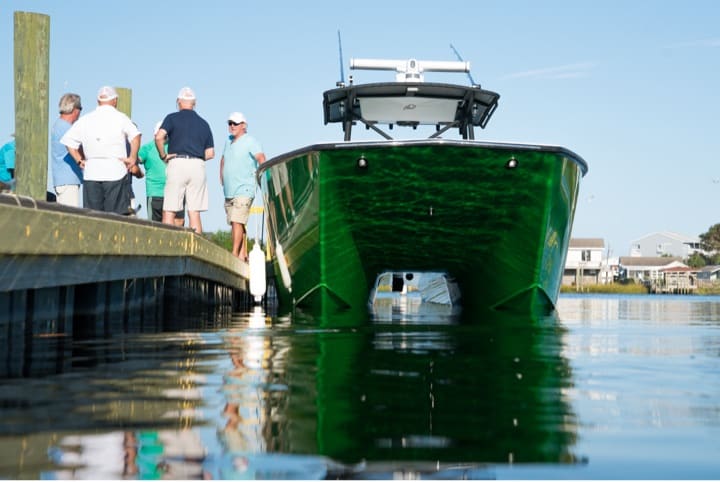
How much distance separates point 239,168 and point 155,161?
3.10 feet

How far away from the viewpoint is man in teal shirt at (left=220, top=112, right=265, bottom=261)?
11.9 meters

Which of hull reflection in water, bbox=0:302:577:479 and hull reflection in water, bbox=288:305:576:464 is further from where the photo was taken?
hull reflection in water, bbox=288:305:576:464

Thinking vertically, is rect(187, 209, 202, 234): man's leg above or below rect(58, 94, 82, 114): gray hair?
below

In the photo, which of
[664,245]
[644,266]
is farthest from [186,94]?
[664,245]

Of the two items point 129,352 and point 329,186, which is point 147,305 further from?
point 129,352

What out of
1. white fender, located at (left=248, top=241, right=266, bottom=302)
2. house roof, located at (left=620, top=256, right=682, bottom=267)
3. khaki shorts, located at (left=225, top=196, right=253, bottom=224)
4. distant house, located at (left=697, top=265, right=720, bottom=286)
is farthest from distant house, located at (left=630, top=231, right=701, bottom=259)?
khaki shorts, located at (left=225, top=196, right=253, bottom=224)

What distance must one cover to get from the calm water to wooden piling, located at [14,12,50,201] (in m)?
3.23

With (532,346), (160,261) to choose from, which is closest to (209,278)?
(160,261)

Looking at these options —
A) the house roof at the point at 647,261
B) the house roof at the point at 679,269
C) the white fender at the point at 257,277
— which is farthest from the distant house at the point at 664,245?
the white fender at the point at 257,277

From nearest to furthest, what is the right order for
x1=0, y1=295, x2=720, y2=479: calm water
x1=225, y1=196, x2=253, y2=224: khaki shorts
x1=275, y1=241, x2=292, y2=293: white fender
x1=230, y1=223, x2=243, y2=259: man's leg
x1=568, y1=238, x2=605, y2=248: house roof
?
x1=0, y1=295, x2=720, y2=479: calm water → x1=225, y1=196, x2=253, y2=224: khaki shorts → x1=275, y1=241, x2=292, y2=293: white fender → x1=230, y1=223, x2=243, y2=259: man's leg → x1=568, y1=238, x2=605, y2=248: house roof

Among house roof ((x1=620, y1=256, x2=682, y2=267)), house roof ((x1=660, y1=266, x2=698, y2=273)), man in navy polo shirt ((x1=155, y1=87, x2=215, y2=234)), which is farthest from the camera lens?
house roof ((x1=620, y1=256, x2=682, y2=267))

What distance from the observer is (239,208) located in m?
12.0

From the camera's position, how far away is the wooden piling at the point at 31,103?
884 cm

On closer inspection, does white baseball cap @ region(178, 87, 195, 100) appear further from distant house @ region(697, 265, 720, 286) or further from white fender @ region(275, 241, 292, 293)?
distant house @ region(697, 265, 720, 286)
